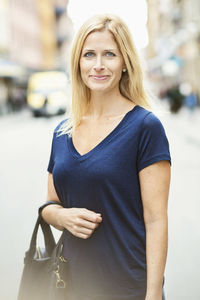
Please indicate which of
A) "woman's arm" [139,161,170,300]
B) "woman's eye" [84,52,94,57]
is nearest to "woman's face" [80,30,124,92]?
"woman's eye" [84,52,94,57]

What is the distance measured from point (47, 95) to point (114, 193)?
29515 mm

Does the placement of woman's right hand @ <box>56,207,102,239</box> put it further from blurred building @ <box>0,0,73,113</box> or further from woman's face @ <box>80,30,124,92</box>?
blurred building @ <box>0,0,73,113</box>

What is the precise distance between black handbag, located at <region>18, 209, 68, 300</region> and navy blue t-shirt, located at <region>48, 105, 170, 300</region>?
0.04 m

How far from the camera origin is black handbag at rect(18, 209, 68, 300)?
69.4 inches

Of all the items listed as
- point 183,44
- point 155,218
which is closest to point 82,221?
point 155,218

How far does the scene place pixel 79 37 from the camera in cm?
185

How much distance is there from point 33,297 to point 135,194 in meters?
0.56

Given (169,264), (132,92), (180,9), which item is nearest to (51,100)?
(180,9)

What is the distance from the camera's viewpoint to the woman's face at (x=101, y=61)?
1812mm

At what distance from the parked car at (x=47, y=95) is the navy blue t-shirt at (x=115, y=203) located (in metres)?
28.9

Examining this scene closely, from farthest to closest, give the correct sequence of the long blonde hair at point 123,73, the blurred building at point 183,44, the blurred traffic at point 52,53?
the blurred building at point 183,44
the blurred traffic at point 52,53
the long blonde hair at point 123,73

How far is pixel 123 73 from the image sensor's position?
1949mm

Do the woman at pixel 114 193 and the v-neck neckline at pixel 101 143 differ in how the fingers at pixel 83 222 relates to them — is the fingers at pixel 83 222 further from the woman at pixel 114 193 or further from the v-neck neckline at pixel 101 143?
the v-neck neckline at pixel 101 143

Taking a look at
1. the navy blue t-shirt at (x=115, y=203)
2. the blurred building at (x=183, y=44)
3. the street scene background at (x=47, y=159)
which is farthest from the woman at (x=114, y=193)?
the blurred building at (x=183, y=44)
